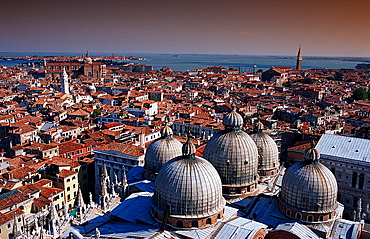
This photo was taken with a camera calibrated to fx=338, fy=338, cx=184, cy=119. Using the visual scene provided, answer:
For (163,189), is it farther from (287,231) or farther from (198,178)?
(287,231)

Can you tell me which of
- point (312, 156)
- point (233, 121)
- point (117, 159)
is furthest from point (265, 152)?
→ point (117, 159)

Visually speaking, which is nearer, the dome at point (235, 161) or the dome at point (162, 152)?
the dome at point (235, 161)

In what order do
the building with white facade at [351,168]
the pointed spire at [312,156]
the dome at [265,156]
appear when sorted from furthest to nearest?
the building with white facade at [351,168] → the dome at [265,156] → the pointed spire at [312,156]

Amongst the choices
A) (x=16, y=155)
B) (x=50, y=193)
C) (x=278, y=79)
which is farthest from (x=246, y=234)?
(x=278, y=79)

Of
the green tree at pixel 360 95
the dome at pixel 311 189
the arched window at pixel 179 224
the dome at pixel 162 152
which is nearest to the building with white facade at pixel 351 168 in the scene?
the dome at pixel 311 189

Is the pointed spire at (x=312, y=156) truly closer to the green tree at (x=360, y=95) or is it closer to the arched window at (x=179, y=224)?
the arched window at (x=179, y=224)

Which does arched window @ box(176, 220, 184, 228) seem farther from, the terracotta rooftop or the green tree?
the green tree

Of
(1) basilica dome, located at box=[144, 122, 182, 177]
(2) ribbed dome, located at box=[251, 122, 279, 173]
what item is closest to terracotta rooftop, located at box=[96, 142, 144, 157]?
(1) basilica dome, located at box=[144, 122, 182, 177]
